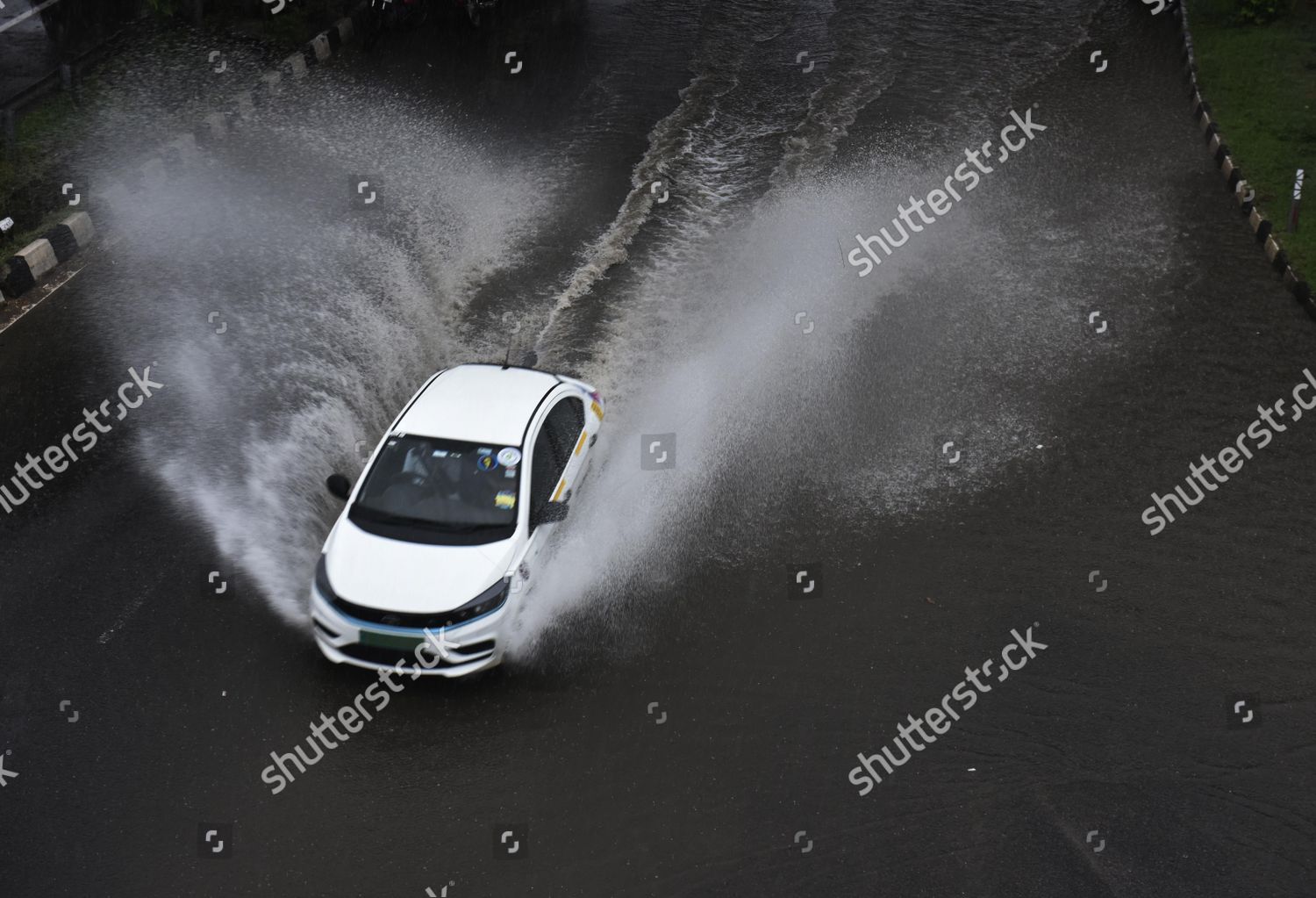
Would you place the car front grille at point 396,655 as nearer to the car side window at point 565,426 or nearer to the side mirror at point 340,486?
the side mirror at point 340,486

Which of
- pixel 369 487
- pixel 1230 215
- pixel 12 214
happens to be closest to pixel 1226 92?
pixel 1230 215

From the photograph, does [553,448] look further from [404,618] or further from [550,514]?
[404,618]

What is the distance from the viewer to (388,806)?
24.6 ft

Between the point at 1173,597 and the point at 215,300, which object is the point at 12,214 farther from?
the point at 1173,597

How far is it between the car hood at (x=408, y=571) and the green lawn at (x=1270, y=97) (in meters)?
10.2

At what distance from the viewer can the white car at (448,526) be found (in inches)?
→ 311

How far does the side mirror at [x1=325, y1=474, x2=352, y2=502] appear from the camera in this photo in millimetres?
8883

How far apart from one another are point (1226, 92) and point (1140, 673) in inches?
446

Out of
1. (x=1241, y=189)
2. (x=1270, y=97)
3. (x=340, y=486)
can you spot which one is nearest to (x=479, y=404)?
(x=340, y=486)

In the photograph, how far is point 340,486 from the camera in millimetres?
8914

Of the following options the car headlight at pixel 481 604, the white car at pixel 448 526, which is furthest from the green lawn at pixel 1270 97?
the car headlight at pixel 481 604

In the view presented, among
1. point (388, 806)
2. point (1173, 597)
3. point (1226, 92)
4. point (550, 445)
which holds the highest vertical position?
point (1226, 92)

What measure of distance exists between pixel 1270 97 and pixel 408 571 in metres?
14.5

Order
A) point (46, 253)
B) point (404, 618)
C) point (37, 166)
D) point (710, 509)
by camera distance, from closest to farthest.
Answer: point (404, 618), point (710, 509), point (46, 253), point (37, 166)
